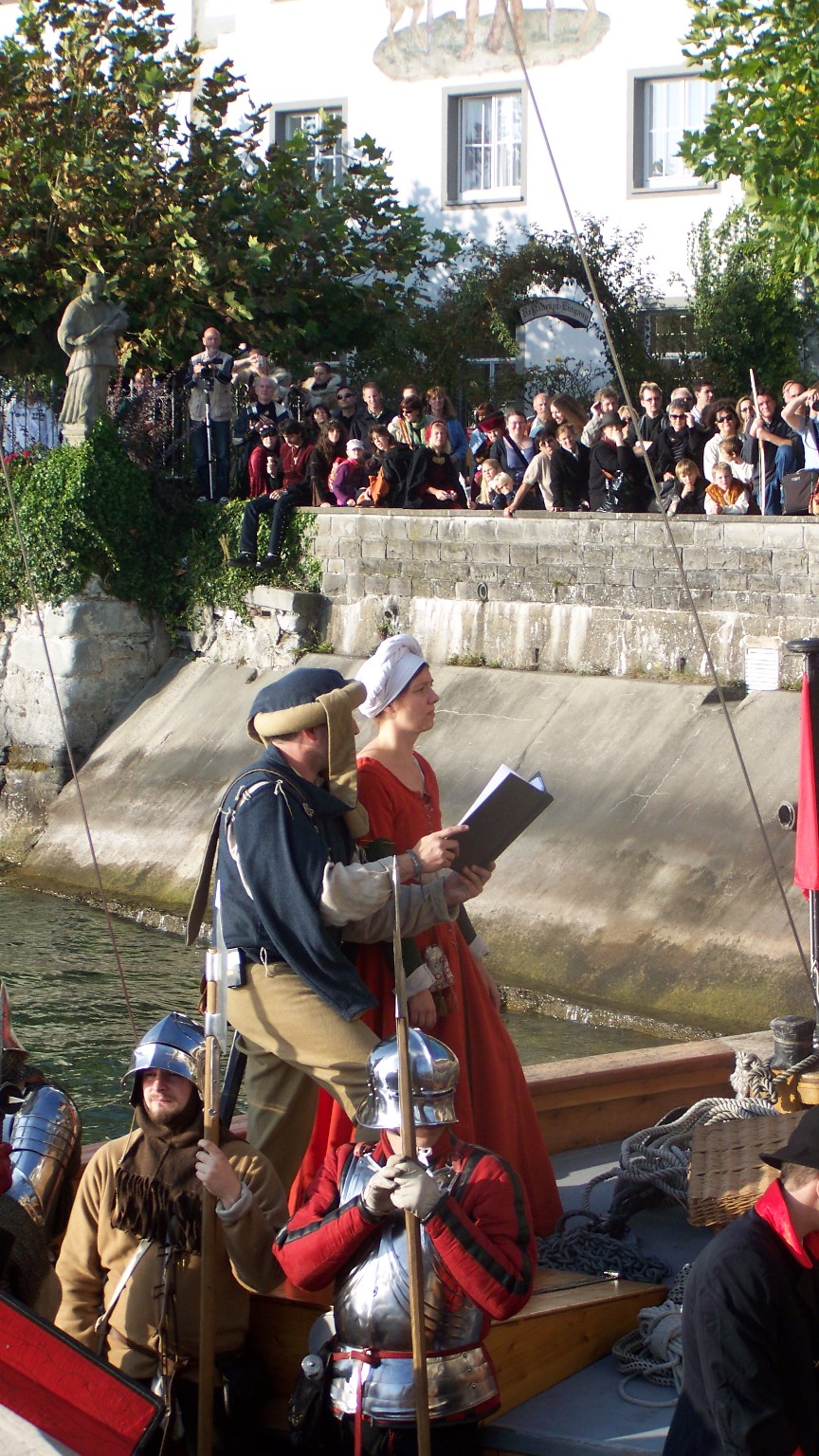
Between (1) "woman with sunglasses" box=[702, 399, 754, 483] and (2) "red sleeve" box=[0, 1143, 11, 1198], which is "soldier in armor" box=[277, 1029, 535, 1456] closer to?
(2) "red sleeve" box=[0, 1143, 11, 1198]

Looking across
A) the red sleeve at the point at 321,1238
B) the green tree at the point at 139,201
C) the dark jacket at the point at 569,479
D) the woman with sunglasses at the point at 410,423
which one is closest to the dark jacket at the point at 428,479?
the woman with sunglasses at the point at 410,423

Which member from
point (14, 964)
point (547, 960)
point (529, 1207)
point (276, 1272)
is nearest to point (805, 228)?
point (547, 960)

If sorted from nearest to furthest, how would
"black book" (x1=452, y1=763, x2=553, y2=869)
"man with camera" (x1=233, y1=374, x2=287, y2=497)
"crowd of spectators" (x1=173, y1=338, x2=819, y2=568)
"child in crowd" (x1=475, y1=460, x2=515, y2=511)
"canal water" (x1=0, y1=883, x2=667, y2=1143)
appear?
"black book" (x1=452, y1=763, x2=553, y2=869), "canal water" (x1=0, y1=883, x2=667, y2=1143), "crowd of spectators" (x1=173, y1=338, x2=819, y2=568), "child in crowd" (x1=475, y1=460, x2=515, y2=511), "man with camera" (x1=233, y1=374, x2=287, y2=497)

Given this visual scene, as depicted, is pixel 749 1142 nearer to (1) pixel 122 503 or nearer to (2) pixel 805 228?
(2) pixel 805 228

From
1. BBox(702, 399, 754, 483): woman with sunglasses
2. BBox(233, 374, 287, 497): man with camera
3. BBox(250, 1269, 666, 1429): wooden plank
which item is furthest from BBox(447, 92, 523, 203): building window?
BBox(250, 1269, 666, 1429): wooden plank

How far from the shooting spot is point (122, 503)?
16359mm

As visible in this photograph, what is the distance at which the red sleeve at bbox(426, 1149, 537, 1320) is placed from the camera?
334 centimetres

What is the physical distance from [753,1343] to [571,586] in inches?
430

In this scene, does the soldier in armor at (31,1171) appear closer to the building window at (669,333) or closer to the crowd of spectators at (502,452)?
the crowd of spectators at (502,452)

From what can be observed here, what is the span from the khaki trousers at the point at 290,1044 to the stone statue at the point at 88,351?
1264 centimetres

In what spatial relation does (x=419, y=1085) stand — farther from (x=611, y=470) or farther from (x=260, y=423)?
(x=260, y=423)

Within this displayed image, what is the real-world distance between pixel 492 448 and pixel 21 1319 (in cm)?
1214

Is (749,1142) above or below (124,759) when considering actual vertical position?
above

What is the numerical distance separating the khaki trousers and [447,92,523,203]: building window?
1777 cm
